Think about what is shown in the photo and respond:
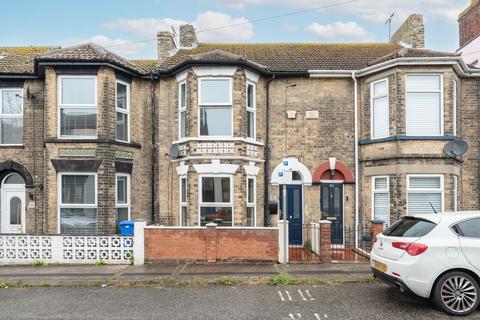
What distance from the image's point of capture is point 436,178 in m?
12.1

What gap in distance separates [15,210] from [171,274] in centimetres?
765

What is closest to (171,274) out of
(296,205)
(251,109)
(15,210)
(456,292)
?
(456,292)

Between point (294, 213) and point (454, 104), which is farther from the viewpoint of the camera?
point (294, 213)

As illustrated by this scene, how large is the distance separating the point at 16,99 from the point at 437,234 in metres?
13.2

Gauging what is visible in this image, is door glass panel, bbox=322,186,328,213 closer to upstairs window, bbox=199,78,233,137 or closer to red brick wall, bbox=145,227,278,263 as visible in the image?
upstairs window, bbox=199,78,233,137

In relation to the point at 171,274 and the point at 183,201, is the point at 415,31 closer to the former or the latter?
the point at 183,201

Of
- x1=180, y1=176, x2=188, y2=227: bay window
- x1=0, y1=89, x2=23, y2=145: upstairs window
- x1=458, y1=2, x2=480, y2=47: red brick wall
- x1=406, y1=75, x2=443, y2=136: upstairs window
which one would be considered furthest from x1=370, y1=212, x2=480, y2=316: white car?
x1=458, y1=2, x2=480, y2=47: red brick wall

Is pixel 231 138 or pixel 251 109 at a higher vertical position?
pixel 251 109

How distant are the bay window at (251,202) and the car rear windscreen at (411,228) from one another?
5906 millimetres

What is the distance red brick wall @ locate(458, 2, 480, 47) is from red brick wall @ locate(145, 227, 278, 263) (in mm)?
13976

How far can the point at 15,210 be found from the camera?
1352 centimetres

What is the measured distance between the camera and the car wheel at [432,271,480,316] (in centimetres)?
619

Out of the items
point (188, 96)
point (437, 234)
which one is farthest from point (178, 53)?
point (437, 234)

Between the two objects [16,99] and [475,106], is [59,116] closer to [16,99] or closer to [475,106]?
[16,99]
